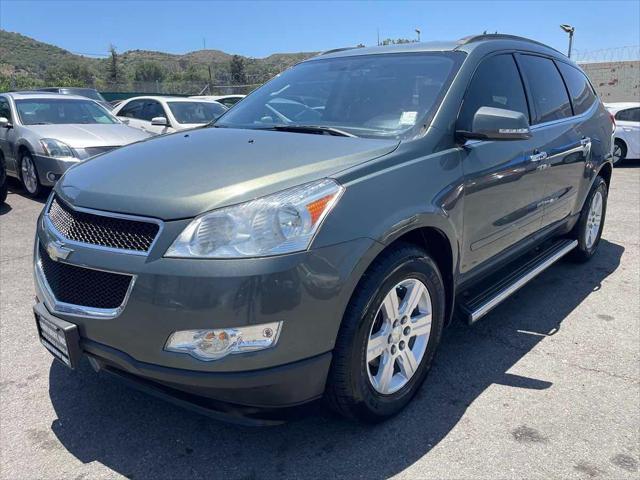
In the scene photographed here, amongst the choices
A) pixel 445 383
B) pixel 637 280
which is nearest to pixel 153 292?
pixel 445 383

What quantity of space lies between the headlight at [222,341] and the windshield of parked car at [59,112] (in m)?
7.53

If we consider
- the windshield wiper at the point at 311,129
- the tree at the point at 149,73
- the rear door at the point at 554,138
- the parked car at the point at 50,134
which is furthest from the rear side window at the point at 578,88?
the tree at the point at 149,73

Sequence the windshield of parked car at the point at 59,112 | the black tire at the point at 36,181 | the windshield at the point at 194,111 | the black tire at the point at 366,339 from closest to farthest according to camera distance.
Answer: the black tire at the point at 366,339
the black tire at the point at 36,181
the windshield of parked car at the point at 59,112
the windshield at the point at 194,111

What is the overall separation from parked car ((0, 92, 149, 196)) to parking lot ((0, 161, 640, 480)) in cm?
433

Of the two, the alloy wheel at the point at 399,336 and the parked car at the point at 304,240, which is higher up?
the parked car at the point at 304,240

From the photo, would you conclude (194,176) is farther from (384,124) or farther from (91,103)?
(91,103)

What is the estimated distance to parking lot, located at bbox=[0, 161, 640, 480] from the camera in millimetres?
2389

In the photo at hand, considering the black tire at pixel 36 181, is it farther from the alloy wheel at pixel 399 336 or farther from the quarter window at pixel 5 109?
the alloy wheel at pixel 399 336

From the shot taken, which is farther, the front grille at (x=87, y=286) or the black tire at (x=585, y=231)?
the black tire at (x=585, y=231)

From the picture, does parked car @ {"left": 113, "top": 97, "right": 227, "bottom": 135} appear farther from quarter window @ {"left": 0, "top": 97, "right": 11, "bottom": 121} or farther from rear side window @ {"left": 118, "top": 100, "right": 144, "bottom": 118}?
quarter window @ {"left": 0, "top": 97, "right": 11, "bottom": 121}

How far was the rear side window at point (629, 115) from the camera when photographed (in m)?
12.2

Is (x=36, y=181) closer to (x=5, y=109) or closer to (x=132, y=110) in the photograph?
(x=5, y=109)

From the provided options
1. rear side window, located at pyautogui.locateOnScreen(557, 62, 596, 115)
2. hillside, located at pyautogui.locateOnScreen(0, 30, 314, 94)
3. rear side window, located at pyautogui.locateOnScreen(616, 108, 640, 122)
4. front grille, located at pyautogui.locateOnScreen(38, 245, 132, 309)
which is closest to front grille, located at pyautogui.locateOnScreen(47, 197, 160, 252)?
front grille, located at pyautogui.locateOnScreen(38, 245, 132, 309)

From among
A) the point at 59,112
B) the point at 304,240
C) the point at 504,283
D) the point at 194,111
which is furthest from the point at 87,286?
the point at 194,111
